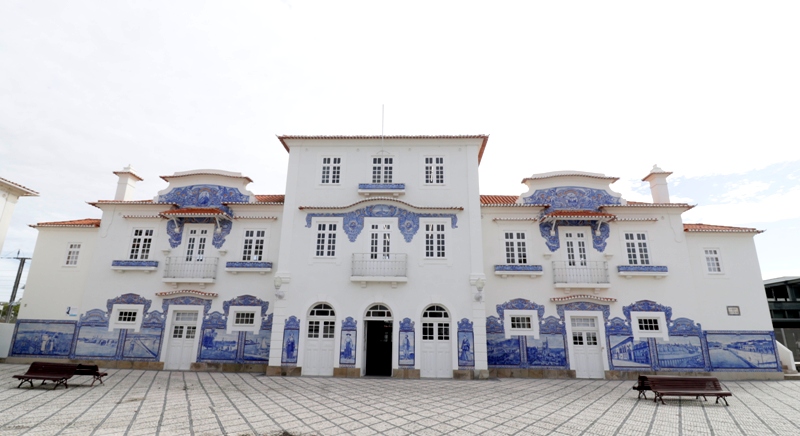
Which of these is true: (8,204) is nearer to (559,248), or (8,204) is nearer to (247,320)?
(247,320)

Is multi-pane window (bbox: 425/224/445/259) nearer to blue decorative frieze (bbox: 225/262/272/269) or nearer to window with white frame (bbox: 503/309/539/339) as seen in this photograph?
window with white frame (bbox: 503/309/539/339)

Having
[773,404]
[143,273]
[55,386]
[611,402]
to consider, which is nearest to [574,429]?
[611,402]

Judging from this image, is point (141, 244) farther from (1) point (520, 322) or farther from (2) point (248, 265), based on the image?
(1) point (520, 322)

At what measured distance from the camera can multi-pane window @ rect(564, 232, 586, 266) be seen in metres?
17.3

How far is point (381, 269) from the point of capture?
1611cm

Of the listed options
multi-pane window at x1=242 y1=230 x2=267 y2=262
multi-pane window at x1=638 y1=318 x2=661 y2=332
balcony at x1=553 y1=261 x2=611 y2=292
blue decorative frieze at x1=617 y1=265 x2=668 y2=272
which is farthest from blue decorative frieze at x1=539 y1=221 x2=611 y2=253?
multi-pane window at x1=242 y1=230 x2=267 y2=262

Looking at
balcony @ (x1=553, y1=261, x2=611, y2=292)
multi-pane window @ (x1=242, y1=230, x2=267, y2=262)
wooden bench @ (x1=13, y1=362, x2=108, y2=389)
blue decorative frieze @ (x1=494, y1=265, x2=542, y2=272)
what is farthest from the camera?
multi-pane window @ (x1=242, y1=230, x2=267, y2=262)

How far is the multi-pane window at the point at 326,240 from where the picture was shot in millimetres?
16688

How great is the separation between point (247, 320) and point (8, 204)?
37.7 feet

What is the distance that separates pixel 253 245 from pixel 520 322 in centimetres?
1206

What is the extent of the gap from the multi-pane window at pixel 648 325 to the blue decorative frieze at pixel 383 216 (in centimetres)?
860

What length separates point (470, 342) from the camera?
604 inches

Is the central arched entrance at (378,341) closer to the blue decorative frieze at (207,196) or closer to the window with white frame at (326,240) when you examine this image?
the window with white frame at (326,240)

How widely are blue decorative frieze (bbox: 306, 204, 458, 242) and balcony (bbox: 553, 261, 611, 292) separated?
4.85 m
